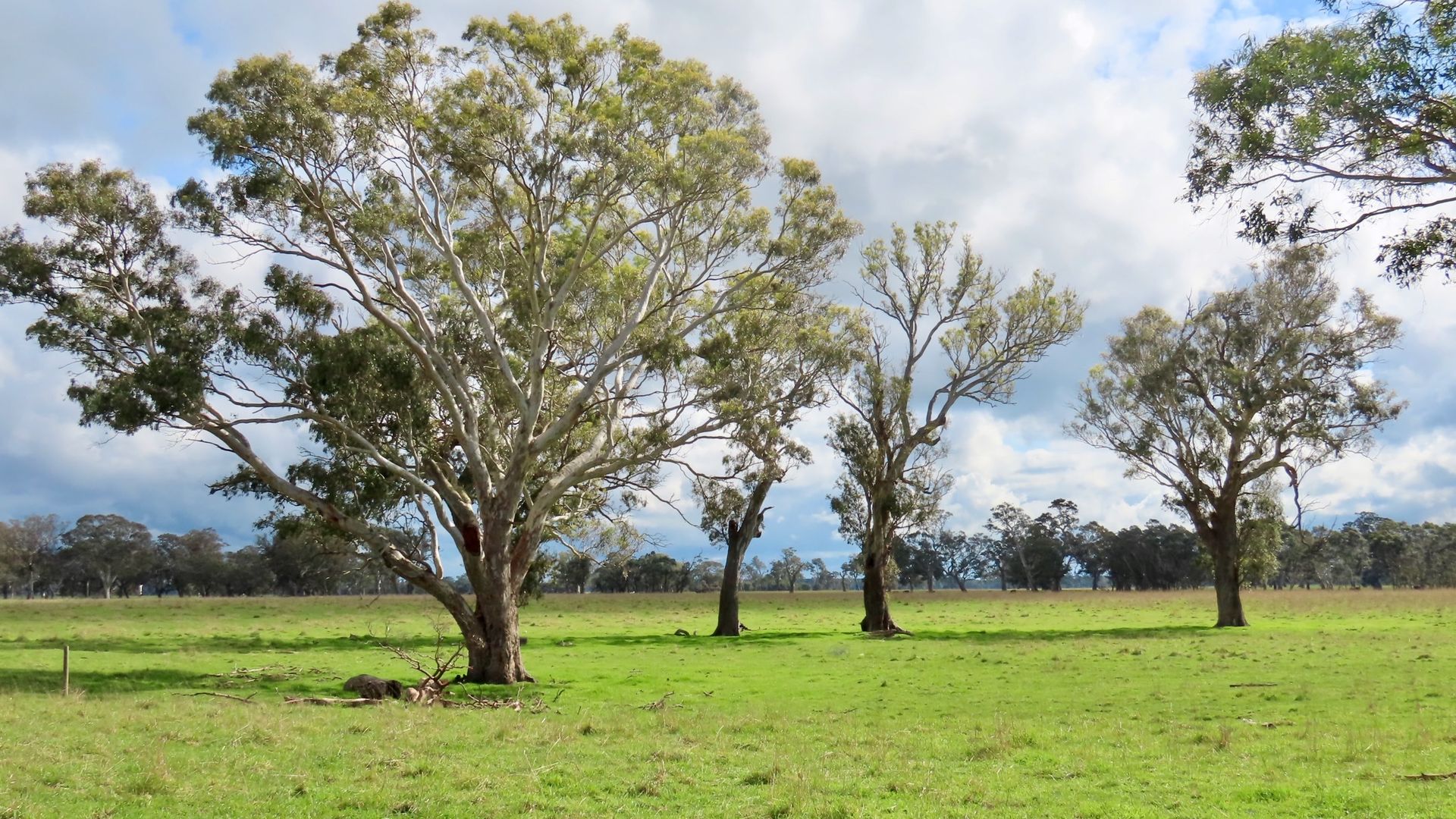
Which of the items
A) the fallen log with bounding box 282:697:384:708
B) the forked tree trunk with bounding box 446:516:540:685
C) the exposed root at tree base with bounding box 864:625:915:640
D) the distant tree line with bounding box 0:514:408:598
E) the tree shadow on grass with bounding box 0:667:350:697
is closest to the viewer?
the fallen log with bounding box 282:697:384:708

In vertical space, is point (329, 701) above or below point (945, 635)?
above

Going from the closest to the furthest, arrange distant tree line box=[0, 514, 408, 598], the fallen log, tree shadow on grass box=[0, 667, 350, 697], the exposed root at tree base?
the fallen log, tree shadow on grass box=[0, 667, 350, 697], the exposed root at tree base, distant tree line box=[0, 514, 408, 598]

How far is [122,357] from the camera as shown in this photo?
22.8 metres

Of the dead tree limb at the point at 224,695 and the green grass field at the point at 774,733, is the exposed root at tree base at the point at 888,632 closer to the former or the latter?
the green grass field at the point at 774,733

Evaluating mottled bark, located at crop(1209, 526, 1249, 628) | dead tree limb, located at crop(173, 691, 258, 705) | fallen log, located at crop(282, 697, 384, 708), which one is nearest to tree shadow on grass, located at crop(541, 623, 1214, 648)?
mottled bark, located at crop(1209, 526, 1249, 628)

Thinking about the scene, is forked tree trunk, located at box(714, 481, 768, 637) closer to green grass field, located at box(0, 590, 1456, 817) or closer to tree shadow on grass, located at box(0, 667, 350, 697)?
green grass field, located at box(0, 590, 1456, 817)

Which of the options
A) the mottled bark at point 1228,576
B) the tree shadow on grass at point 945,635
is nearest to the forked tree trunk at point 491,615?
the tree shadow on grass at point 945,635

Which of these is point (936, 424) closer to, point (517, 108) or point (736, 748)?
→ point (517, 108)

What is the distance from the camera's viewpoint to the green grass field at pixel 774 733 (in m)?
9.36

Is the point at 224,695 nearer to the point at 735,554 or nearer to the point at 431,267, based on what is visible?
the point at 431,267

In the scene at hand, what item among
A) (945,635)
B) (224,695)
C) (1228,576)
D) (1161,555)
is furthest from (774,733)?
(1161,555)

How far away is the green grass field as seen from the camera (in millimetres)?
9359

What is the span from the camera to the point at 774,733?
14.1 metres

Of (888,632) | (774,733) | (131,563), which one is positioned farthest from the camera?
(131,563)
